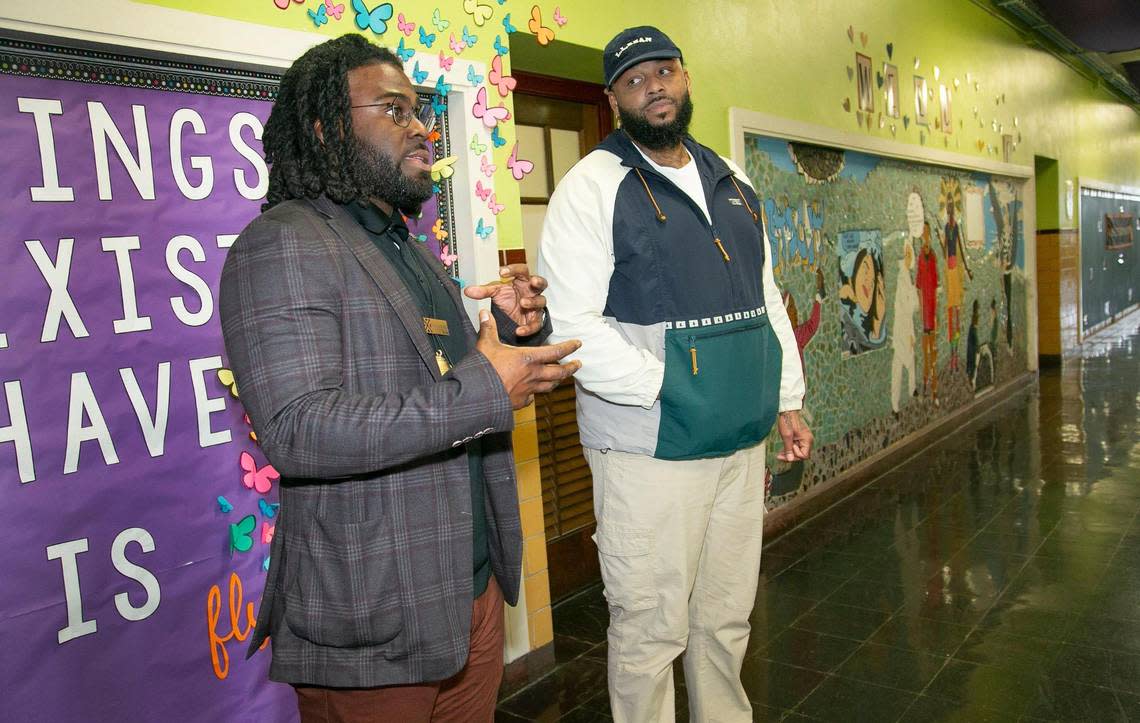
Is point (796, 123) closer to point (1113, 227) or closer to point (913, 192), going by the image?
point (913, 192)

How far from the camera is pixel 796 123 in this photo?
429 cm

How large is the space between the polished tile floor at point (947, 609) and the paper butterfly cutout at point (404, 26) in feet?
6.61

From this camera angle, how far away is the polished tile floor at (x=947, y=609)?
2.51 meters

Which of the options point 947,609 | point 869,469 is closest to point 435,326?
point 947,609

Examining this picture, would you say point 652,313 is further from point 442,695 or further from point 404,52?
point 404,52

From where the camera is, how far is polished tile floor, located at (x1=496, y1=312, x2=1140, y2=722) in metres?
2.51

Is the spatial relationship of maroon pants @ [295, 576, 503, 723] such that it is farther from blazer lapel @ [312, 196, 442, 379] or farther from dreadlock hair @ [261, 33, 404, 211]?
dreadlock hair @ [261, 33, 404, 211]

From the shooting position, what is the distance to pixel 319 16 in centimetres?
217

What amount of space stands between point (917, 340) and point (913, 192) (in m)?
1.04

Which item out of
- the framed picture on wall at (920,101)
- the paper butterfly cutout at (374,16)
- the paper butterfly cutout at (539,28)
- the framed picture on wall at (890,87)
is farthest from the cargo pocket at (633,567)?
the framed picture on wall at (920,101)

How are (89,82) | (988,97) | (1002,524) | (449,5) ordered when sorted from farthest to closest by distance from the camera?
(988,97) < (1002,524) < (449,5) < (89,82)

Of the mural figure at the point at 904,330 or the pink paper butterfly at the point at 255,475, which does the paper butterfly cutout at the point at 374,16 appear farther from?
the mural figure at the point at 904,330

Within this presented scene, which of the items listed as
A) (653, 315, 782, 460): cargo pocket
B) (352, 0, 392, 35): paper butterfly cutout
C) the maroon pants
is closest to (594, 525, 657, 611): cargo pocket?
(653, 315, 782, 460): cargo pocket

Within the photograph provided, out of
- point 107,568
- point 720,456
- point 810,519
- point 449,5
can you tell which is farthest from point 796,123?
point 107,568
